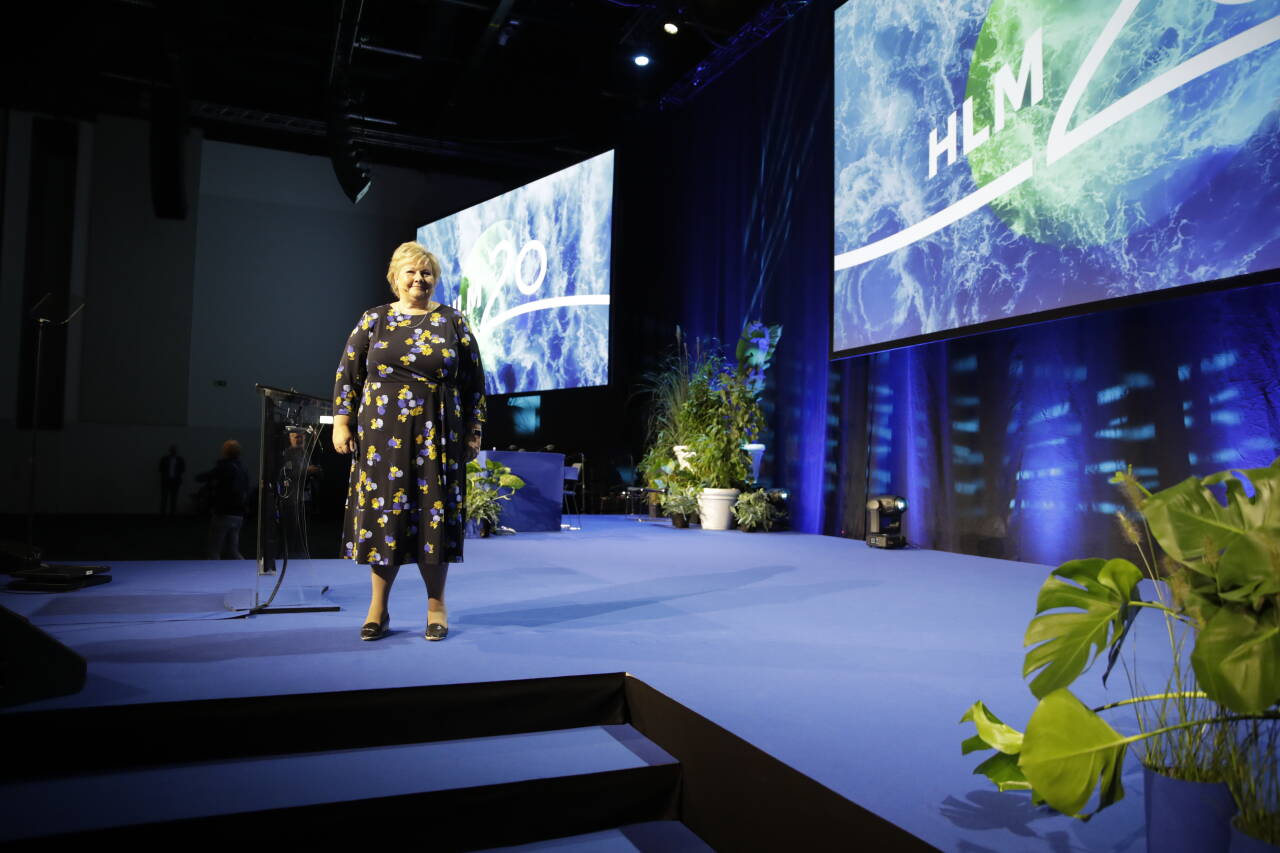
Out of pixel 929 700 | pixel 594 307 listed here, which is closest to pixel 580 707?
pixel 929 700

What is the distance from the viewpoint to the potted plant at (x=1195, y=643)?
0.78m

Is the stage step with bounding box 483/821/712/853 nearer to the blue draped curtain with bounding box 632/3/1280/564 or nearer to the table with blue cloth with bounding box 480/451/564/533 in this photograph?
the blue draped curtain with bounding box 632/3/1280/564

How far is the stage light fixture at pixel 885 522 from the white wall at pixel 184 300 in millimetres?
6980

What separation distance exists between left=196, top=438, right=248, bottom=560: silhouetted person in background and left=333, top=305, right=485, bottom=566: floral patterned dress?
2799mm

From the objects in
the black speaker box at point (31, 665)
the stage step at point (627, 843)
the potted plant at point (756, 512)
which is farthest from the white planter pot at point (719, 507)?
the black speaker box at point (31, 665)

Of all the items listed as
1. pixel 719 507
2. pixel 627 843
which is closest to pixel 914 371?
pixel 719 507

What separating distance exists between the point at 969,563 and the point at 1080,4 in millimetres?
2749

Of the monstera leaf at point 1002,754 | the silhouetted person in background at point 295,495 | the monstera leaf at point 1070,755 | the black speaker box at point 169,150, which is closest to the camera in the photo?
the monstera leaf at point 1070,755

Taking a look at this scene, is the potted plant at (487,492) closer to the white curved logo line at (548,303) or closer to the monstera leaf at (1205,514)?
the white curved logo line at (548,303)

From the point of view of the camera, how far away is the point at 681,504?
23.2 feet

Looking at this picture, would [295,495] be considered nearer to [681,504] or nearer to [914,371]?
[914,371]

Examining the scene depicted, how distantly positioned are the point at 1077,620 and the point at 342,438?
2171mm

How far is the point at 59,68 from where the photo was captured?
29.9 feet

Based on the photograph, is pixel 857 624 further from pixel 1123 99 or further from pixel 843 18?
pixel 843 18
